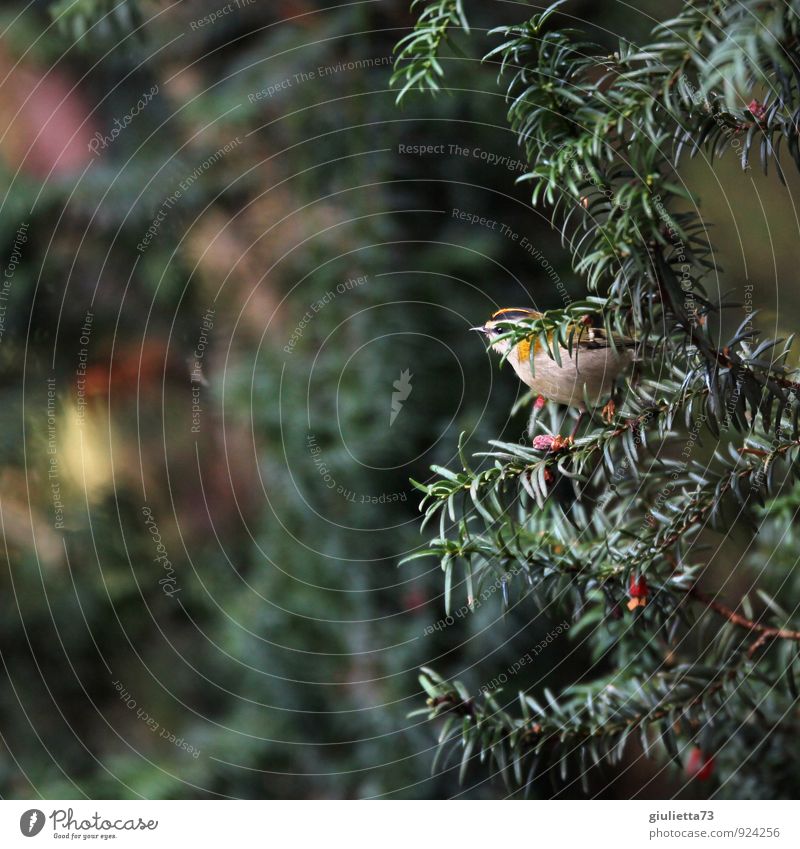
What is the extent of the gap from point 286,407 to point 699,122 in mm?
302

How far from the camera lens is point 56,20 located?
49 cm

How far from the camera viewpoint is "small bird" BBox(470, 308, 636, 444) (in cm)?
28

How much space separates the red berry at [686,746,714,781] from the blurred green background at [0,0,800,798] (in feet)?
0.22

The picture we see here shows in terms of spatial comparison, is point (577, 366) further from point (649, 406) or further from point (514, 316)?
point (514, 316)

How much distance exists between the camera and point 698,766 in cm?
41

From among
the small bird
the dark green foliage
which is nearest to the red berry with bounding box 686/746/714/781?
the dark green foliage

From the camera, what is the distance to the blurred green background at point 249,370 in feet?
1.63

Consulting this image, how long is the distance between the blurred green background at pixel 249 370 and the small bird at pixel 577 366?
0.64ft

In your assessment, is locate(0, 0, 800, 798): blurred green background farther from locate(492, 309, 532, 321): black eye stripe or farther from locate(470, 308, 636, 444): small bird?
locate(470, 308, 636, 444): small bird

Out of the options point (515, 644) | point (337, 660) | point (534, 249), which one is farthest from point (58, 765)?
point (534, 249)

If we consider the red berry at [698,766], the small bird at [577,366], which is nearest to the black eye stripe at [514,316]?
the small bird at [577,366]
